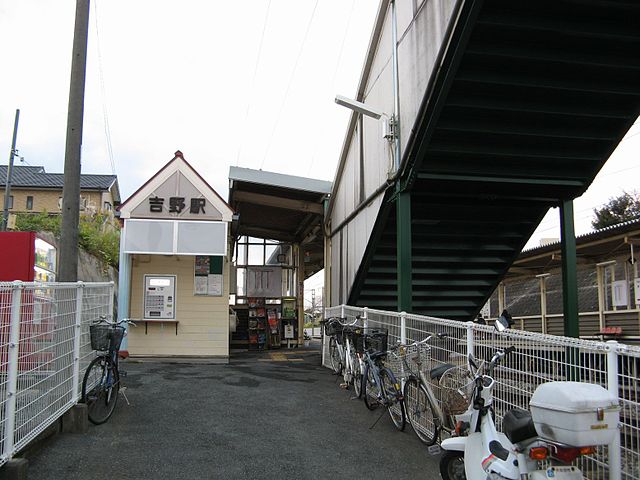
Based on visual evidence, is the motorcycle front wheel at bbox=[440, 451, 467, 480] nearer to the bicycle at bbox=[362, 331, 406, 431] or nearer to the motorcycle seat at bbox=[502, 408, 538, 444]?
the motorcycle seat at bbox=[502, 408, 538, 444]

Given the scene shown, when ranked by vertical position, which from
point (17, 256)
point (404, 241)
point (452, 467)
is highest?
point (404, 241)

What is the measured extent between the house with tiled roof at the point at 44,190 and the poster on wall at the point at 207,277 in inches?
885

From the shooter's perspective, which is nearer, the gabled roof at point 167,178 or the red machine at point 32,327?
the red machine at point 32,327

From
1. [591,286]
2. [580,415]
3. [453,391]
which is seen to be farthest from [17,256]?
[591,286]

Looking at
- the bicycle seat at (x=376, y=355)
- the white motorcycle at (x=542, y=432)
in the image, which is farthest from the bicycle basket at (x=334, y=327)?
the white motorcycle at (x=542, y=432)

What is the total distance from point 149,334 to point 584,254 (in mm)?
8795

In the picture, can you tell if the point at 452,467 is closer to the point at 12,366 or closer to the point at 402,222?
the point at 12,366

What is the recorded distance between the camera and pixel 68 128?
6.54 meters

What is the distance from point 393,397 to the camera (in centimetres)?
551

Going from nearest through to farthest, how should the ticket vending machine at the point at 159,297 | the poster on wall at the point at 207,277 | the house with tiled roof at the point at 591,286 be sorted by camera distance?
the house with tiled roof at the point at 591,286 → the ticket vending machine at the point at 159,297 → the poster on wall at the point at 207,277

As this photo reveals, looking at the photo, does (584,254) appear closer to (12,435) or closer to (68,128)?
(68,128)

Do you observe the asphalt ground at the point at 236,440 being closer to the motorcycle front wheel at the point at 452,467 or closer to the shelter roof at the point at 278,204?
the motorcycle front wheel at the point at 452,467

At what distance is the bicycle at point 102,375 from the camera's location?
541 cm

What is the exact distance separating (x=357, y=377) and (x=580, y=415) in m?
4.65
